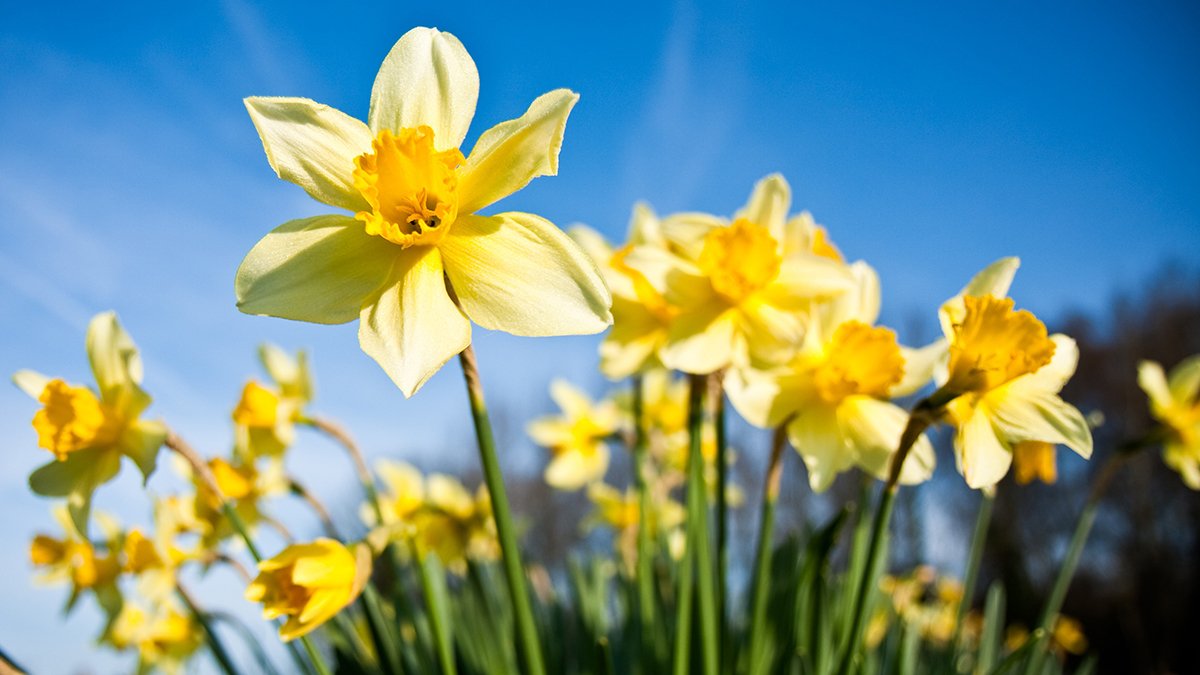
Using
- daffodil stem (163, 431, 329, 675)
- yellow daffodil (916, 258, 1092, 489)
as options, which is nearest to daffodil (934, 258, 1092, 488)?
yellow daffodil (916, 258, 1092, 489)

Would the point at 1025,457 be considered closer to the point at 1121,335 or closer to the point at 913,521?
the point at 913,521

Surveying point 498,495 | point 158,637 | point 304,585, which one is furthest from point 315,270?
point 158,637

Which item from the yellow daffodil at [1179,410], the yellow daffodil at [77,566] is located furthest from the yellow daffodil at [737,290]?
the yellow daffodil at [77,566]

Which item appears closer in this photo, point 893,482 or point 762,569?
point 893,482

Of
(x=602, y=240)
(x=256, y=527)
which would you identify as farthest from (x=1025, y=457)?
(x=256, y=527)

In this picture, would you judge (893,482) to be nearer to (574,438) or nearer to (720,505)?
(720,505)

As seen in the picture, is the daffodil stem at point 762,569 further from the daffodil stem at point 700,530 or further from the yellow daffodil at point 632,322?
the yellow daffodil at point 632,322
